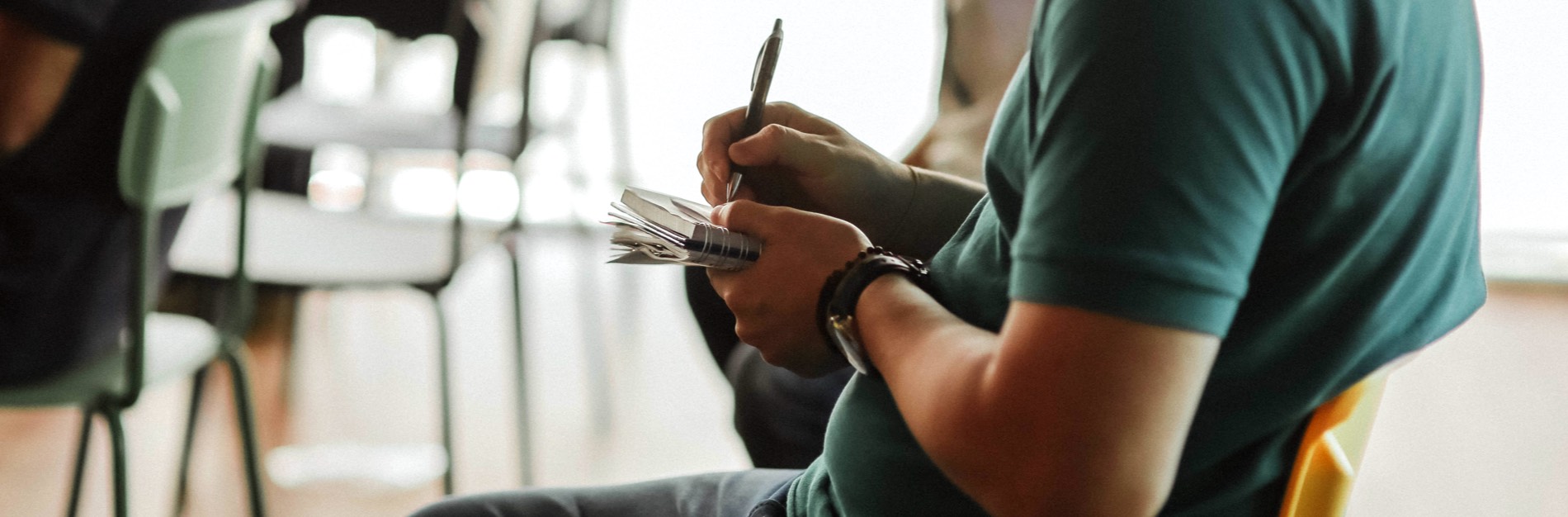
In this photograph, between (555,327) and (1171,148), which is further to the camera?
(555,327)

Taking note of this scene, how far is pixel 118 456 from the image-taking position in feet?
3.27

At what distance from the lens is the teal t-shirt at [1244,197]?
0.34 meters

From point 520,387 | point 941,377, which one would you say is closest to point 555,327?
point 520,387

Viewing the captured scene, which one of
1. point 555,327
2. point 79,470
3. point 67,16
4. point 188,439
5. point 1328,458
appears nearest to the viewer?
point 1328,458

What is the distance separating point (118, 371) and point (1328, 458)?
1028mm

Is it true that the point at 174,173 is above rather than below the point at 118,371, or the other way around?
above

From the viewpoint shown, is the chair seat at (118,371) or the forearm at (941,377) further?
the chair seat at (118,371)

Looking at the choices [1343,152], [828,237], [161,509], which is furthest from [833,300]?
[161,509]

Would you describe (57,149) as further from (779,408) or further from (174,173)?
(779,408)

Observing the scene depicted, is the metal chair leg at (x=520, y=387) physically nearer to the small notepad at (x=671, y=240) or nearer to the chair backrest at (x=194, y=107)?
the chair backrest at (x=194, y=107)

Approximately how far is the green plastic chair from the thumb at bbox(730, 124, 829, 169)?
0.60 metres

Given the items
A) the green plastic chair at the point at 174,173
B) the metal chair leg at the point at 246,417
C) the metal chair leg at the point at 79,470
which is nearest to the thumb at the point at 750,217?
the green plastic chair at the point at 174,173

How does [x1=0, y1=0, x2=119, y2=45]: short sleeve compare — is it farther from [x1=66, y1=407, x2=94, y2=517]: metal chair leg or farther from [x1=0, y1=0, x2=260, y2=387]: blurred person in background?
[x1=66, y1=407, x2=94, y2=517]: metal chair leg

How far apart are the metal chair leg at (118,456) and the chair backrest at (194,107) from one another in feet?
0.67
